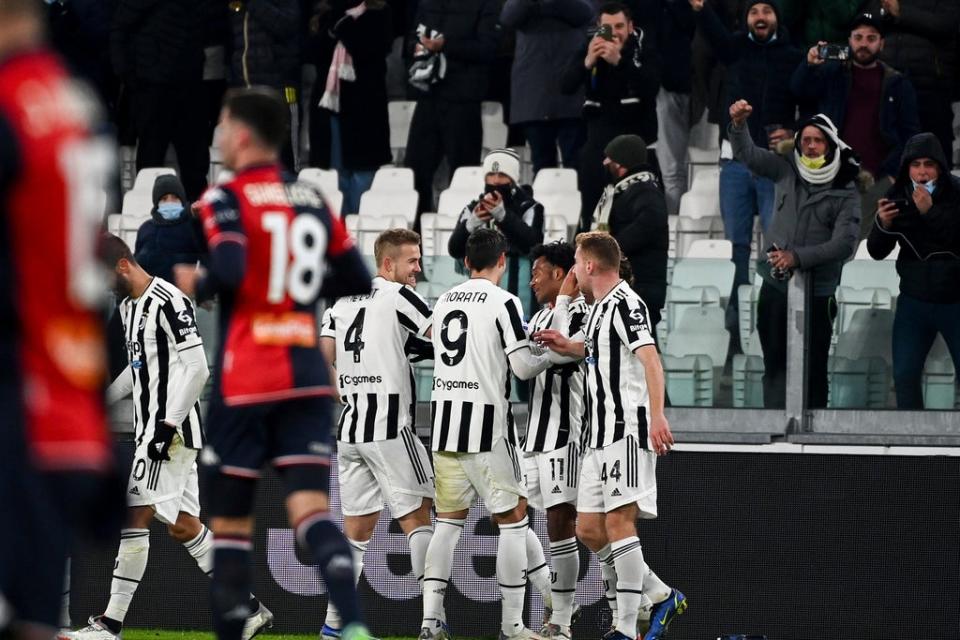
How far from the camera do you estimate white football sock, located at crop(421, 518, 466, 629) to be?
870 cm

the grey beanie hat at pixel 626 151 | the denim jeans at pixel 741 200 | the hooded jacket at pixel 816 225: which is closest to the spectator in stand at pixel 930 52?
the denim jeans at pixel 741 200

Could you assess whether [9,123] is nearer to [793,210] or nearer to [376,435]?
[376,435]

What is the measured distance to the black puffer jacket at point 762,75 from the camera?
465 inches

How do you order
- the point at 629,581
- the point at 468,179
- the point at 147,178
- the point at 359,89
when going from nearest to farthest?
the point at 629,581 < the point at 468,179 < the point at 359,89 < the point at 147,178

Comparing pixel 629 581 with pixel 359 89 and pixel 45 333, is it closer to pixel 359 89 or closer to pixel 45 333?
pixel 45 333

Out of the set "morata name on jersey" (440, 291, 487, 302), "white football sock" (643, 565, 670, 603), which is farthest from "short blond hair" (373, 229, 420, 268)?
"white football sock" (643, 565, 670, 603)

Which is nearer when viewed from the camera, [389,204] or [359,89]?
[389,204]

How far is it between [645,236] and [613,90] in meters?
2.27

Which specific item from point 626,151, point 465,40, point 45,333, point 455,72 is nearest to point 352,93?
point 455,72

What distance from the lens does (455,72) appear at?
12914 mm

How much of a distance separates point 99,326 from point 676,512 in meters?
6.22

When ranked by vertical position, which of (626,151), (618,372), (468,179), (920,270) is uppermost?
(468,179)

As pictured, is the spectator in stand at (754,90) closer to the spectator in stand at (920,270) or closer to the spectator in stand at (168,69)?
the spectator in stand at (920,270)

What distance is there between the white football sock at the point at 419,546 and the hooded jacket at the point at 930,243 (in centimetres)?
304
